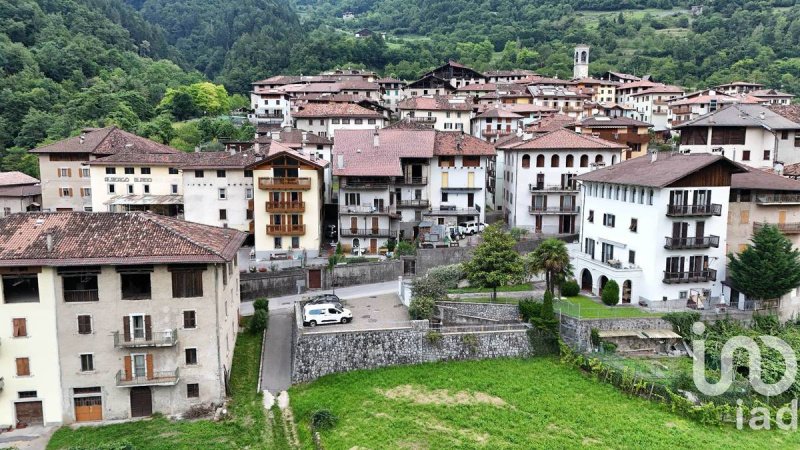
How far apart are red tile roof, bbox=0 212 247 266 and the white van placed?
21.7ft

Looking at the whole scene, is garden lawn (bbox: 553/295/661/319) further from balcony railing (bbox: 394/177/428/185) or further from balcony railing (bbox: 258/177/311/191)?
balcony railing (bbox: 258/177/311/191)

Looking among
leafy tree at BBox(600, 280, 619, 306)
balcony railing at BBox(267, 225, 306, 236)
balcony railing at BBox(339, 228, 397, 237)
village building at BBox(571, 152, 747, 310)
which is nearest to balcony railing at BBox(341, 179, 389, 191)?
balcony railing at BBox(339, 228, 397, 237)

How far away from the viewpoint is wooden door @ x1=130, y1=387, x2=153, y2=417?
31266 mm

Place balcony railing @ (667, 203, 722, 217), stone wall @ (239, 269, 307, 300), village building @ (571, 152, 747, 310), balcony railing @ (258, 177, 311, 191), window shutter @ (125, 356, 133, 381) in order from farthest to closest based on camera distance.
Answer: balcony railing @ (258, 177, 311, 191), stone wall @ (239, 269, 307, 300), village building @ (571, 152, 747, 310), balcony railing @ (667, 203, 722, 217), window shutter @ (125, 356, 133, 381)

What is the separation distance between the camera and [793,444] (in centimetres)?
2952

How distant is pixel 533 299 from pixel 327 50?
386 ft

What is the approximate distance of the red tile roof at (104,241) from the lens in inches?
1172

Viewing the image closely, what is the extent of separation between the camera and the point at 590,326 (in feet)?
122

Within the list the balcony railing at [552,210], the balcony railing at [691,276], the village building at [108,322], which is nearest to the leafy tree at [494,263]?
the balcony railing at [691,276]

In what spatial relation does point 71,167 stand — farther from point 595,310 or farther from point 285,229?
point 595,310

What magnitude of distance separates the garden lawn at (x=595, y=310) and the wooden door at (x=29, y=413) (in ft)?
97.6

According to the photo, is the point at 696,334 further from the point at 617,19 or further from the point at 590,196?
the point at 617,19

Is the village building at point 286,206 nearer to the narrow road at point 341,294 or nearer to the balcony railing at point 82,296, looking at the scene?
the narrow road at point 341,294

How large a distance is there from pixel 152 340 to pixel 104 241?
18.7ft
